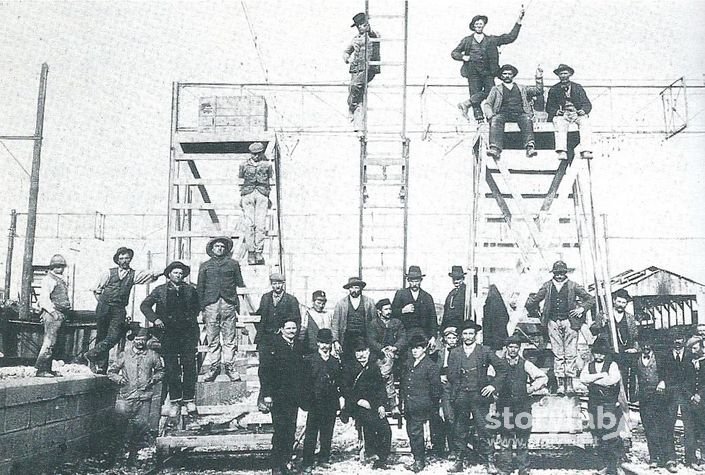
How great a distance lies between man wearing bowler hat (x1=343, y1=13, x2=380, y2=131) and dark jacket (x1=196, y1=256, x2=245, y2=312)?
11.8 feet

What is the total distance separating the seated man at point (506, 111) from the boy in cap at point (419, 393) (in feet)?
10.1

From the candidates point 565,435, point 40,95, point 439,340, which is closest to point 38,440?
point 439,340

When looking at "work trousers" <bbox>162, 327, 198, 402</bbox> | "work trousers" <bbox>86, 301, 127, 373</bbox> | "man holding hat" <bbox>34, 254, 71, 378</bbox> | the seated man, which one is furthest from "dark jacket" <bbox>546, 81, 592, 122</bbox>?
"man holding hat" <bbox>34, 254, 71, 378</bbox>

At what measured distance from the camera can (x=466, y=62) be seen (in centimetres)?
955

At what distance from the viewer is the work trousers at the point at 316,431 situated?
753 cm

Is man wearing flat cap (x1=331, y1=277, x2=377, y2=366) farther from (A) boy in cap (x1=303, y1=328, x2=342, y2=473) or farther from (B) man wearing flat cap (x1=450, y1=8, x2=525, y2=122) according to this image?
(B) man wearing flat cap (x1=450, y1=8, x2=525, y2=122)

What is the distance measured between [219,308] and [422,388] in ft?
8.92

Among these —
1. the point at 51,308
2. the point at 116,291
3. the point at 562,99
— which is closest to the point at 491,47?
the point at 562,99

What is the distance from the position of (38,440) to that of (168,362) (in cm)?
159

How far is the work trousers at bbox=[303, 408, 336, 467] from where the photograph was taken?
753cm

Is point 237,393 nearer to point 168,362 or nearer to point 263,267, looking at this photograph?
point 168,362

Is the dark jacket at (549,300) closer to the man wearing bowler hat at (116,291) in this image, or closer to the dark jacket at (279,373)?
the dark jacket at (279,373)

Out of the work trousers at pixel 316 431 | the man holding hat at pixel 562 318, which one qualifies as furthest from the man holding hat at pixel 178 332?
the man holding hat at pixel 562 318

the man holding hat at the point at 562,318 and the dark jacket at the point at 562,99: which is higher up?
the dark jacket at the point at 562,99
